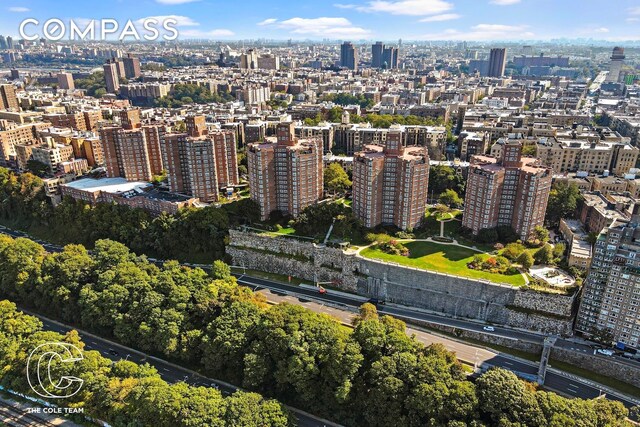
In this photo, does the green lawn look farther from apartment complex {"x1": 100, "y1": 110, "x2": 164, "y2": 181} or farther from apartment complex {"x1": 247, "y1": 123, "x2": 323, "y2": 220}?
apartment complex {"x1": 100, "y1": 110, "x2": 164, "y2": 181}

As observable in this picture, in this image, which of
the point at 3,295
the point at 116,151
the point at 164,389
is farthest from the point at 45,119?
the point at 164,389

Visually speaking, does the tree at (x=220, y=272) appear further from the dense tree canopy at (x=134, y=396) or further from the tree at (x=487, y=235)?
the tree at (x=487, y=235)

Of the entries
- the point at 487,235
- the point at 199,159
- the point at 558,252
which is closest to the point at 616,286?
the point at 558,252

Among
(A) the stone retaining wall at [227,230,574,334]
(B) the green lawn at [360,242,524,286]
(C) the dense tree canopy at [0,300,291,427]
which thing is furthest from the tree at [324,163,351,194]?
(C) the dense tree canopy at [0,300,291,427]

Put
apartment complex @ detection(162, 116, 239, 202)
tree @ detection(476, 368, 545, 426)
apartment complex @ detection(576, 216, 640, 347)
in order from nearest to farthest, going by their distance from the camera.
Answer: tree @ detection(476, 368, 545, 426) < apartment complex @ detection(576, 216, 640, 347) < apartment complex @ detection(162, 116, 239, 202)

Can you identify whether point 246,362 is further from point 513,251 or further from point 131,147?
point 131,147

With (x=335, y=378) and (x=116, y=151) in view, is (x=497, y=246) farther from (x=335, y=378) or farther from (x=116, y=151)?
(x=116, y=151)
